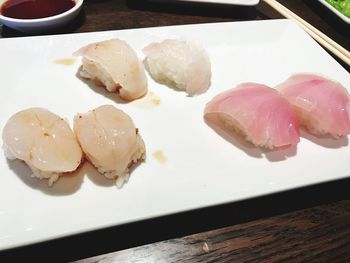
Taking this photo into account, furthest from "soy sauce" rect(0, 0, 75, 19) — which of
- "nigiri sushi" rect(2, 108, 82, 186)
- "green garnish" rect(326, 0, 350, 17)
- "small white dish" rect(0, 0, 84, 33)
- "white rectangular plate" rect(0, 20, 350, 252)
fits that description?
"green garnish" rect(326, 0, 350, 17)

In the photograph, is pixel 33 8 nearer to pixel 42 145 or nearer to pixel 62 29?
pixel 62 29

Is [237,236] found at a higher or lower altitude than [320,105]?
lower

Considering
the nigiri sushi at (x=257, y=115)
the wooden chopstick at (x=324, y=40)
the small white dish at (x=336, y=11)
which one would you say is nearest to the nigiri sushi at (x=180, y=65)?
the nigiri sushi at (x=257, y=115)

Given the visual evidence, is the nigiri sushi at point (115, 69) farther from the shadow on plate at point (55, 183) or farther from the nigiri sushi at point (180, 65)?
the shadow on plate at point (55, 183)

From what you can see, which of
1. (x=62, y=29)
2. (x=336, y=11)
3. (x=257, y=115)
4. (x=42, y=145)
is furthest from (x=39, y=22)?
(x=336, y=11)

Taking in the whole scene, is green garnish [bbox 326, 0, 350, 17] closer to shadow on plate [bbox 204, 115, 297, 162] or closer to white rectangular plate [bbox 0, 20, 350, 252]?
white rectangular plate [bbox 0, 20, 350, 252]

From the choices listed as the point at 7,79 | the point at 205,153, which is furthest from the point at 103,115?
the point at 7,79
